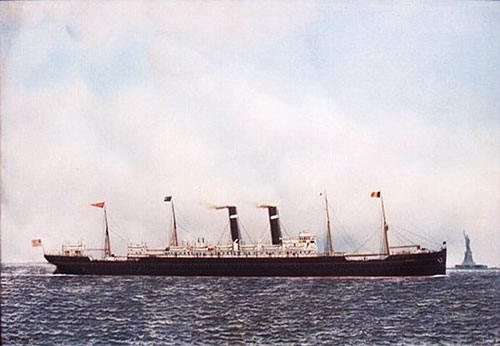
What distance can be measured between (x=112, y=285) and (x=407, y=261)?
10.5 ft

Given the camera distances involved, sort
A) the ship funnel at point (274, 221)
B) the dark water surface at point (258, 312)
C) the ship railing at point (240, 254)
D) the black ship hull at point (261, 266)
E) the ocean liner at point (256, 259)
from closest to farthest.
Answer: the dark water surface at point (258, 312), the ship funnel at point (274, 221), the ocean liner at point (256, 259), the black ship hull at point (261, 266), the ship railing at point (240, 254)

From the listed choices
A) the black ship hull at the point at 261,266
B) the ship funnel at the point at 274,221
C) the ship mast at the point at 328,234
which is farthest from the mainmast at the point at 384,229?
the ship funnel at the point at 274,221

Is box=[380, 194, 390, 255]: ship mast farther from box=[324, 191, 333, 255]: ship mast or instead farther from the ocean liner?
box=[324, 191, 333, 255]: ship mast

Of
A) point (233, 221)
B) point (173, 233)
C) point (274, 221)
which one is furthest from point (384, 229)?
point (173, 233)

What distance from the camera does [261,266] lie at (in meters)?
7.41

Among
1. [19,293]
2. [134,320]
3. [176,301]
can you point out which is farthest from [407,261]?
[19,293]

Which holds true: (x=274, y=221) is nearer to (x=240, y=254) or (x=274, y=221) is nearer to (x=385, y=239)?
(x=240, y=254)

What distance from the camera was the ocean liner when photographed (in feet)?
22.2

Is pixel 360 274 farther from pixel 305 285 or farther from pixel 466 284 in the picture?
pixel 466 284

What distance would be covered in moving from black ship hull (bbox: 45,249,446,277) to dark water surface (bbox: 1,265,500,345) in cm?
14

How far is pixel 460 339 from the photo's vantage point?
6.40 metres

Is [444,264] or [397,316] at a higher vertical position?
[444,264]

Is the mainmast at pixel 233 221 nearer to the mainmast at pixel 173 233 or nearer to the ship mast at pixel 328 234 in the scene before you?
the mainmast at pixel 173 233

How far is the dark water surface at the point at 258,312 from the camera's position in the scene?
6.50m
